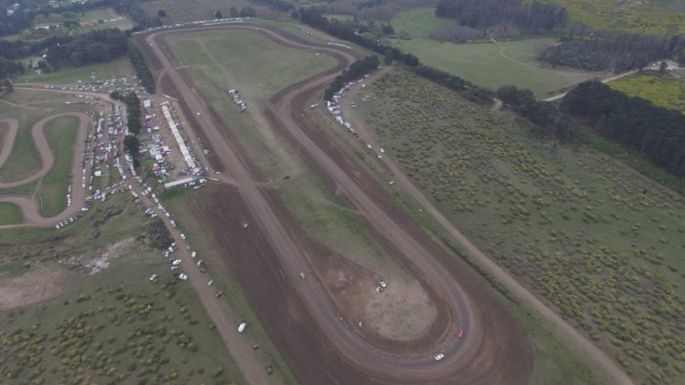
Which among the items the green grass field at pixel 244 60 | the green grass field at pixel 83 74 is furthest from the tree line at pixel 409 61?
the green grass field at pixel 83 74

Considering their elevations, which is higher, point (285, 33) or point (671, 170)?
point (285, 33)

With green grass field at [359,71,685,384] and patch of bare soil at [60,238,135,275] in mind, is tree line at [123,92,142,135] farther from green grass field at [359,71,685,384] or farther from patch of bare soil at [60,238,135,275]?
green grass field at [359,71,685,384]

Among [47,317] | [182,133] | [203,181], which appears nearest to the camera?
[47,317]

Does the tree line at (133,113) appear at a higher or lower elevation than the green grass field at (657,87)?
higher

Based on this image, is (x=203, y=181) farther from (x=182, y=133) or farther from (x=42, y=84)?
(x=42, y=84)

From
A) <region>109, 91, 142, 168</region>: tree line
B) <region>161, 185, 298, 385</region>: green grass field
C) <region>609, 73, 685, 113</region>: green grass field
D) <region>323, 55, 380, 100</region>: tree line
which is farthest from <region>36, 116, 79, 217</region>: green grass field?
<region>609, 73, 685, 113</region>: green grass field

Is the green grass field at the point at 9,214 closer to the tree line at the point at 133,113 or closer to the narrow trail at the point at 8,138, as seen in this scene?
the narrow trail at the point at 8,138

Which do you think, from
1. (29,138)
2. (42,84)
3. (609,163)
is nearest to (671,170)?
(609,163)
